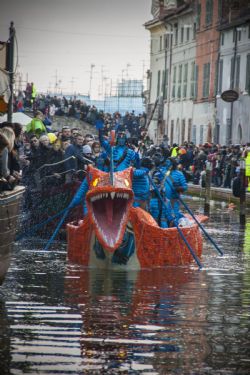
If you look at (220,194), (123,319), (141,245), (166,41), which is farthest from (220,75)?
(123,319)

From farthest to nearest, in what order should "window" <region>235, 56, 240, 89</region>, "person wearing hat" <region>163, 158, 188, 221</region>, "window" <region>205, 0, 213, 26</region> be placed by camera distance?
"window" <region>205, 0, 213, 26</region> → "window" <region>235, 56, 240, 89</region> → "person wearing hat" <region>163, 158, 188, 221</region>

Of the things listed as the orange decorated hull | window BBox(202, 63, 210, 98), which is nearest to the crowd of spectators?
the orange decorated hull

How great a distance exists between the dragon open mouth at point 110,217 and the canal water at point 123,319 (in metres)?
0.47

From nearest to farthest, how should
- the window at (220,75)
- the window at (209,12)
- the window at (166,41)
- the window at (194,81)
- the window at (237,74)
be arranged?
the window at (237,74)
the window at (220,75)
the window at (209,12)
the window at (194,81)
the window at (166,41)

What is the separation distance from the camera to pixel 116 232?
1838cm

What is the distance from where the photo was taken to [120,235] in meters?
18.4

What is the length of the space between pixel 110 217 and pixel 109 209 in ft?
0.42

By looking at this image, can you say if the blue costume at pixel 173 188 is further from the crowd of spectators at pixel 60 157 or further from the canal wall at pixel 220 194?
the canal wall at pixel 220 194

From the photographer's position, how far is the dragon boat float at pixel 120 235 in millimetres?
18141

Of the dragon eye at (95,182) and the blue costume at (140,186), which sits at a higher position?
the dragon eye at (95,182)

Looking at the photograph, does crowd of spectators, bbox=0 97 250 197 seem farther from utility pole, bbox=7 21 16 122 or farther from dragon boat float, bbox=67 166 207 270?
dragon boat float, bbox=67 166 207 270

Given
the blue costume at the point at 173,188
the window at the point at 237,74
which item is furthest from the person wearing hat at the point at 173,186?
the window at the point at 237,74

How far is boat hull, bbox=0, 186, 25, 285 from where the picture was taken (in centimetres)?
1396

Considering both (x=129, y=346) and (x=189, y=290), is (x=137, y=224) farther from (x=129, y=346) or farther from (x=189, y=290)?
(x=129, y=346)
